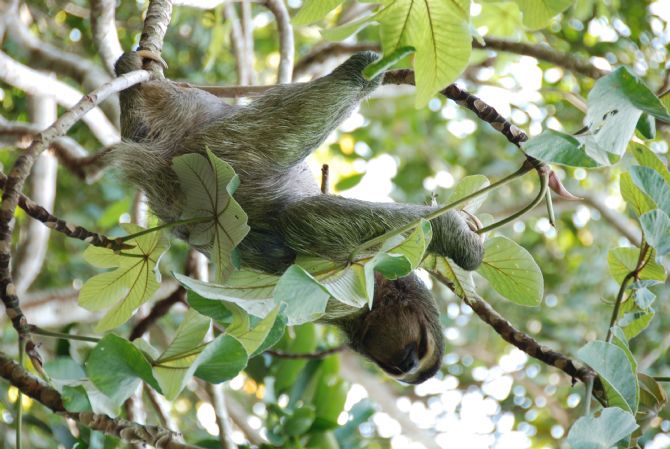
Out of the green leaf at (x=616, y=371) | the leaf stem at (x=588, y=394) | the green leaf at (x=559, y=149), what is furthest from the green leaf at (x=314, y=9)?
the leaf stem at (x=588, y=394)

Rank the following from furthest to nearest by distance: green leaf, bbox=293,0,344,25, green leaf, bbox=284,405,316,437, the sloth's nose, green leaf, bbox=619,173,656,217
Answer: green leaf, bbox=284,405,316,437
the sloth's nose
green leaf, bbox=619,173,656,217
green leaf, bbox=293,0,344,25

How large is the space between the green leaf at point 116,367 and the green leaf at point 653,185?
3.22 feet

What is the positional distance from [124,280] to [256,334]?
0.77 meters

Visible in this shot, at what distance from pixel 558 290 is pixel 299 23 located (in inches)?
166

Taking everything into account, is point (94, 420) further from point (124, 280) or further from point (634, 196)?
point (634, 196)

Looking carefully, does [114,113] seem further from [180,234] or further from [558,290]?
[558,290]

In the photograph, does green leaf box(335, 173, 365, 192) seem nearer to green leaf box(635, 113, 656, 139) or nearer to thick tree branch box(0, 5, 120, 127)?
thick tree branch box(0, 5, 120, 127)

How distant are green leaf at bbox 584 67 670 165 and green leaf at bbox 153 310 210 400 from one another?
798 mm

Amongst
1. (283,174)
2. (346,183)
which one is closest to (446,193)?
(346,183)

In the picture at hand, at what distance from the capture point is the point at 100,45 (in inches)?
112

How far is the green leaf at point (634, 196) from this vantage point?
1.65m

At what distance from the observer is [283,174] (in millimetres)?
2191

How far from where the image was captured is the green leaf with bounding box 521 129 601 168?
1.27m

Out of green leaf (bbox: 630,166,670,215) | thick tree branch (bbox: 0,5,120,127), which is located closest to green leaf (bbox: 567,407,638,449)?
green leaf (bbox: 630,166,670,215)
